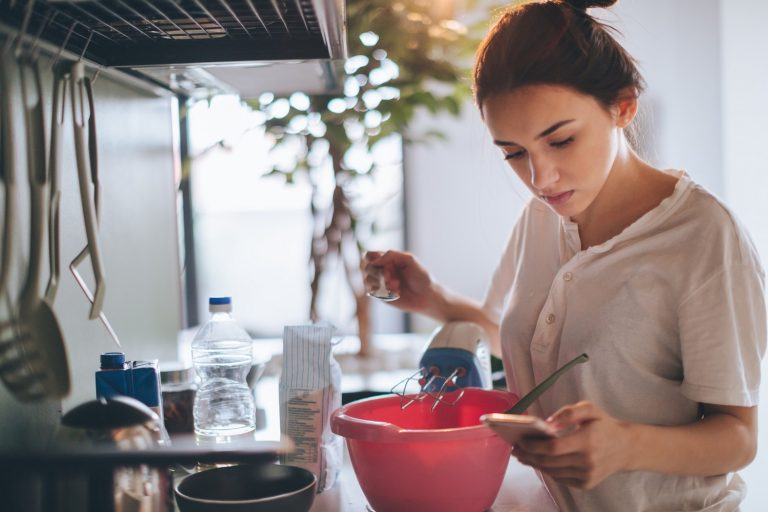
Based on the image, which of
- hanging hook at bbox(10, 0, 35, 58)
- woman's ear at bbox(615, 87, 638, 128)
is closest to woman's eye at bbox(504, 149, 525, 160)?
woman's ear at bbox(615, 87, 638, 128)

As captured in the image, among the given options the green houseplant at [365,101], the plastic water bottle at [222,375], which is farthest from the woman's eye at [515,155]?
the green houseplant at [365,101]

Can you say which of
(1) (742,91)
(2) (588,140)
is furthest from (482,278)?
(2) (588,140)

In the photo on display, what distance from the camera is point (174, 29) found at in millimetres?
961

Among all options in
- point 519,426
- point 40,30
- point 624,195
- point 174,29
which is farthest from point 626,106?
point 40,30

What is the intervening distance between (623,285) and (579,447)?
300 millimetres

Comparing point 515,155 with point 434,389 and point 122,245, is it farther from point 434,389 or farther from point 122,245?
point 122,245

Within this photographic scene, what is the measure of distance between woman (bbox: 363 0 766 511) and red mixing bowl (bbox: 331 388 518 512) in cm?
8

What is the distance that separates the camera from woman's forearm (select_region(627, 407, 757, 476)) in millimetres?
846

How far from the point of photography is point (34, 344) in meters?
0.76

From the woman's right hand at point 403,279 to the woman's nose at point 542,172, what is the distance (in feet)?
1.37

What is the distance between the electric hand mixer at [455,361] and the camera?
1.15 metres

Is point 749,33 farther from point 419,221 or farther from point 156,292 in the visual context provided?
point 156,292

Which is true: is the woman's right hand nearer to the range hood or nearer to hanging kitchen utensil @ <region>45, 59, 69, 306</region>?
the range hood

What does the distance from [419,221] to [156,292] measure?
2.03 metres
